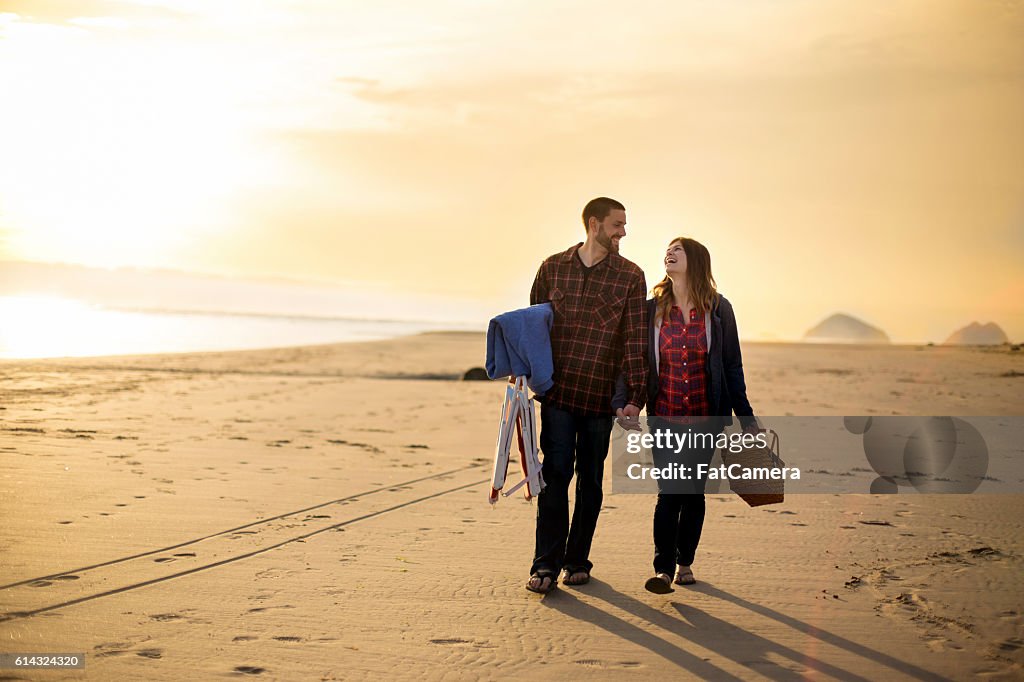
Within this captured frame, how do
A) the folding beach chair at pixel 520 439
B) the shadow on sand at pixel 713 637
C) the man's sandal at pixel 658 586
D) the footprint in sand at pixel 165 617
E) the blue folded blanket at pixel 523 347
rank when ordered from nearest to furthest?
the shadow on sand at pixel 713 637 → the footprint in sand at pixel 165 617 → the man's sandal at pixel 658 586 → the blue folded blanket at pixel 523 347 → the folding beach chair at pixel 520 439

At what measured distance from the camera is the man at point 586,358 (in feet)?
16.7

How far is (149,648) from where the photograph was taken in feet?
13.1

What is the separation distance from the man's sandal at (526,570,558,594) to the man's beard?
1.85 metres

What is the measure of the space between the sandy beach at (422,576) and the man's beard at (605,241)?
1.93m

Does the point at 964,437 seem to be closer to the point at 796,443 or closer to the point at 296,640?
the point at 796,443

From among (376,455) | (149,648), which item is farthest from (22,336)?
(149,648)

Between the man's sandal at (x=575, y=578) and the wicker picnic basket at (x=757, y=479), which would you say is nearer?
the wicker picnic basket at (x=757, y=479)

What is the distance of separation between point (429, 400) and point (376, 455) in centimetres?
582

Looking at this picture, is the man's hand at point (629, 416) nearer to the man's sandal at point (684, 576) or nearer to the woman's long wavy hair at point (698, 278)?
the woman's long wavy hair at point (698, 278)

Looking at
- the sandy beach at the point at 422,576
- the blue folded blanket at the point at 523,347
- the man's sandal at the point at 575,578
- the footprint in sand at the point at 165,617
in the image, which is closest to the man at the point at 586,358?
the man's sandal at the point at 575,578

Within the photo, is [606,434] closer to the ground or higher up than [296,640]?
higher up

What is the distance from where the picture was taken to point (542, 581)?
4.92m

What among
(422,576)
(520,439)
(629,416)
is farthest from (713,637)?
(422,576)

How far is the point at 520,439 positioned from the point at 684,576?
4.00 feet
